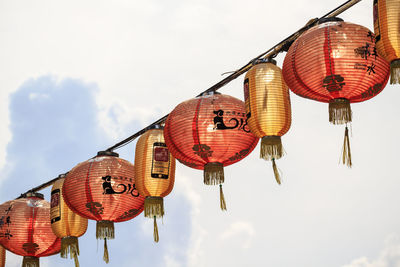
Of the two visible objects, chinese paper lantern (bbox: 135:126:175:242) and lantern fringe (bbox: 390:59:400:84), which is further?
chinese paper lantern (bbox: 135:126:175:242)

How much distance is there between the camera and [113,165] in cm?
769

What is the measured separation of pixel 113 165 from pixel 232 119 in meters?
1.90

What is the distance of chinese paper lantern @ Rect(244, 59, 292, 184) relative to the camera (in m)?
5.89

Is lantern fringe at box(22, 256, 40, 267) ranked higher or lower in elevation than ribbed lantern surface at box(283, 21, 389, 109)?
lower

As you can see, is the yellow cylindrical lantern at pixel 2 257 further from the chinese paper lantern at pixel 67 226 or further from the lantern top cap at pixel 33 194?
the chinese paper lantern at pixel 67 226

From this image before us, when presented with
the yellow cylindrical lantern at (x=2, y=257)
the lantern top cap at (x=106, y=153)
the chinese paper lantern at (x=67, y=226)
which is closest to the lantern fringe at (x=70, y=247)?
the chinese paper lantern at (x=67, y=226)

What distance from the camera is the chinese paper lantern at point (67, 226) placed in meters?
8.17

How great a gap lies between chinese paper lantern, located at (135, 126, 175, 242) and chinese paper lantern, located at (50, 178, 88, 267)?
4.78 feet

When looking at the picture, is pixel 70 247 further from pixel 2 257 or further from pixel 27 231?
pixel 2 257

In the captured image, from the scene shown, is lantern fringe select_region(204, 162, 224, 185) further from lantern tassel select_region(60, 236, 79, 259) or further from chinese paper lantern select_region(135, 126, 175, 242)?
lantern tassel select_region(60, 236, 79, 259)

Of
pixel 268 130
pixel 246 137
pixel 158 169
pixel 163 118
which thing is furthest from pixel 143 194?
pixel 268 130

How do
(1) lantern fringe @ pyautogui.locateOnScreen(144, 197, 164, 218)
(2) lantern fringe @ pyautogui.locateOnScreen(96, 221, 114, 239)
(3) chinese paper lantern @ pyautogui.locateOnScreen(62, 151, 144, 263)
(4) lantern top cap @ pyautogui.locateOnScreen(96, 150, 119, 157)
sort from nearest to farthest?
(1) lantern fringe @ pyautogui.locateOnScreen(144, 197, 164, 218) < (3) chinese paper lantern @ pyautogui.locateOnScreen(62, 151, 144, 263) < (2) lantern fringe @ pyautogui.locateOnScreen(96, 221, 114, 239) < (4) lantern top cap @ pyautogui.locateOnScreen(96, 150, 119, 157)

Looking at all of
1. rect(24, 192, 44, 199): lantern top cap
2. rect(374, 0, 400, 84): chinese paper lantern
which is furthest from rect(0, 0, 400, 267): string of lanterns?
rect(24, 192, 44, 199): lantern top cap

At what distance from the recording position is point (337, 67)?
17.3ft
